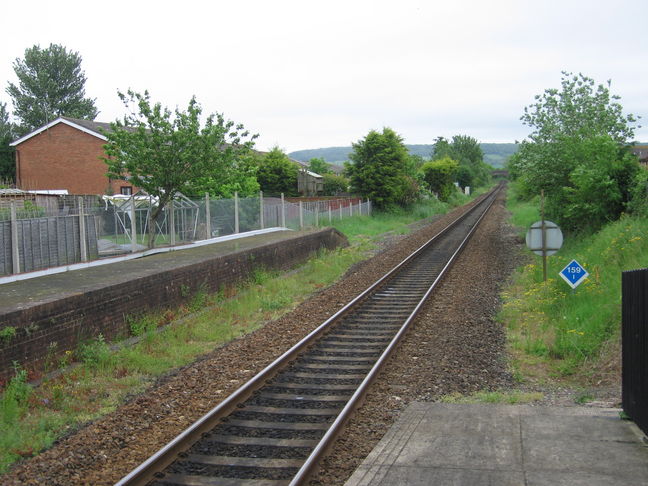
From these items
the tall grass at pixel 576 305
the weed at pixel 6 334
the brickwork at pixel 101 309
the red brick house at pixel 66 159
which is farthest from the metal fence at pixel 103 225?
the red brick house at pixel 66 159

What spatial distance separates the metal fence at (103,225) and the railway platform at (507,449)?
803cm

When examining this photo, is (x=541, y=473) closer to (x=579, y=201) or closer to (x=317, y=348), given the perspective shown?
(x=317, y=348)

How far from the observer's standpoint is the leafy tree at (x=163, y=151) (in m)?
15.9

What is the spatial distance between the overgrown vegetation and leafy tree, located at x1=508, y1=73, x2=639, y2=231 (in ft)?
29.7

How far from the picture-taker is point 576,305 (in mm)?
11492

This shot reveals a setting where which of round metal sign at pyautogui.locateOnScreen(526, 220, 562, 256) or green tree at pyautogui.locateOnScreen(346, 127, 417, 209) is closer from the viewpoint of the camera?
round metal sign at pyautogui.locateOnScreen(526, 220, 562, 256)

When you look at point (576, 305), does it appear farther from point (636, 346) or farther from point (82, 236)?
point (82, 236)

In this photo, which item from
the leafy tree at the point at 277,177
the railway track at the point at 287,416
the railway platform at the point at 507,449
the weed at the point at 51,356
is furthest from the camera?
the leafy tree at the point at 277,177

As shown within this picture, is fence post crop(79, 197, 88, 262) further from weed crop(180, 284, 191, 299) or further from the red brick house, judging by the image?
the red brick house

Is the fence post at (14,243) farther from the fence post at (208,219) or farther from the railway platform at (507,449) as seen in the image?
the fence post at (208,219)

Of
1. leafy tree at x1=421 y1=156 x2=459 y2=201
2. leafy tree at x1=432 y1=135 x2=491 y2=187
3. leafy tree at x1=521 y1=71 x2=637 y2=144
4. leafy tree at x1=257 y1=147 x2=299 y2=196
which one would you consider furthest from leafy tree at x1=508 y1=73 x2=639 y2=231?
leafy tree at x1=432 y1=135 x2=491 y2=187

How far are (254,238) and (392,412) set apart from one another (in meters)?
14.6

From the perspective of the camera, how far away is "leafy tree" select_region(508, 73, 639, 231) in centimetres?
1945

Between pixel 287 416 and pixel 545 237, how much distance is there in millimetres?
8179
